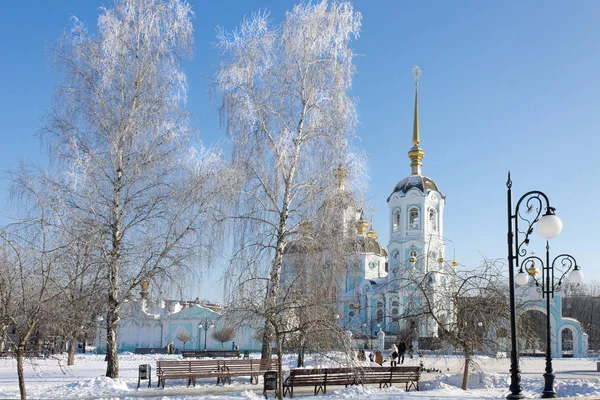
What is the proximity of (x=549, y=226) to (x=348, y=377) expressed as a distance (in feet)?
30.1

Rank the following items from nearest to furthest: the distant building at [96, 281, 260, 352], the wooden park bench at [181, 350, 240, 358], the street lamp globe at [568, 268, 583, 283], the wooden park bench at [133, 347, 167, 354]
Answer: the street lamp globe at [568, 268, 583, 283], the wooden park bench at [181, 350, 240, 358], the wooden park bench at [133, 347, 167, 354], the distant building at [96, 281, 260, 352]

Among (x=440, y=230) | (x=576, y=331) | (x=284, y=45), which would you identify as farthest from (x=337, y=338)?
(x=440, y=230)

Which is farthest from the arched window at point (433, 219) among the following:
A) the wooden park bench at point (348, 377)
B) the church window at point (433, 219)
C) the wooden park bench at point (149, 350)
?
the wooden park bench at point (348, 377)

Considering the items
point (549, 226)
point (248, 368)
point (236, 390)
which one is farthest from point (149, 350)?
point (549, 226)

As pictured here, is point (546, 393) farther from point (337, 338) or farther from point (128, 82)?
point (128, 82)

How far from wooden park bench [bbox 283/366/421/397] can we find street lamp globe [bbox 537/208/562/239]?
21.2 ft

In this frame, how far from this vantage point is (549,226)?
31.7 ft

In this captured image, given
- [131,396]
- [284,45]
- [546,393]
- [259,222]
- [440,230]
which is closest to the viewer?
[546,393]

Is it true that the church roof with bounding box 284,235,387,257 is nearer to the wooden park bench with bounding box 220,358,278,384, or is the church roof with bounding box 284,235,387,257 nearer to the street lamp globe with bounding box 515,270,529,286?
the wooden park bench with bounding box 220,358,278,384

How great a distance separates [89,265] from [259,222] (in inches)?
173

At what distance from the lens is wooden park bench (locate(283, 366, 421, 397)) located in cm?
1628

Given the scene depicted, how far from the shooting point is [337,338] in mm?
13336

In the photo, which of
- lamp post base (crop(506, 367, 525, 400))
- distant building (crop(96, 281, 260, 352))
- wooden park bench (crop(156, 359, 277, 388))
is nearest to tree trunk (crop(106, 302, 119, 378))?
wooden park bench (crop(156, 359, 277, 388))

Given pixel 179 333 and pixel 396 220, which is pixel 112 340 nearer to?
pixel 179 333
